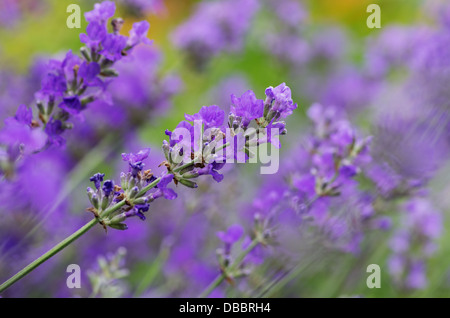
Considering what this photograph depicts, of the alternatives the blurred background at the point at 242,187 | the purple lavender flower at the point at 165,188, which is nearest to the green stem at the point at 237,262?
the blurred background at the point at 242,187

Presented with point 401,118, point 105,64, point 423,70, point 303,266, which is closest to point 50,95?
point 105,64

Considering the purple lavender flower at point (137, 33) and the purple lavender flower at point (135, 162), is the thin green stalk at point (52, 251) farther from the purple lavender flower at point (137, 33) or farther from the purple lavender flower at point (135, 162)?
the purple lavender flower at point (137, 33)

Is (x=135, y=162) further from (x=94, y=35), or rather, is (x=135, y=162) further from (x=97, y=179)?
(x=94, y=35)

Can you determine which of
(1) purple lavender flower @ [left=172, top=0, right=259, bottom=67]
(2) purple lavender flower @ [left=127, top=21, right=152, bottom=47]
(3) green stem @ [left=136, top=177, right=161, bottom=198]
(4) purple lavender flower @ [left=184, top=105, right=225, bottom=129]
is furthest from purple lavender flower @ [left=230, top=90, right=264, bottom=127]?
(1) purple lavender flower @ [left=172, top=0, right=259, bottom=67]

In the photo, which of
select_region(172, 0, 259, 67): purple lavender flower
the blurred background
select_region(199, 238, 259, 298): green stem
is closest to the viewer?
select_region(199, 238, 259, 298): green stem

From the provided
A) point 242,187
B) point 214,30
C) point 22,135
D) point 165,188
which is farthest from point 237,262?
point 214,30

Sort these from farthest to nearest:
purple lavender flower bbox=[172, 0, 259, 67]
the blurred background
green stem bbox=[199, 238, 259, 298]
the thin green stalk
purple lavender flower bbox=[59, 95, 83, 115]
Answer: purple lavender flower bbox=[172, 0, 259, 67], the blurred background, green stem bbox=[199, 238, 259, 298], purple lavender flower bbox=[59, 95, 83, 115], the thin green stalk

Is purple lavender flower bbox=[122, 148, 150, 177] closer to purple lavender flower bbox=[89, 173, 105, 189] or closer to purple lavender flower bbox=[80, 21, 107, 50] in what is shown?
purple lavender flower bbox=[89, 173, 105, 189]
